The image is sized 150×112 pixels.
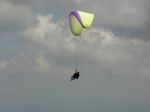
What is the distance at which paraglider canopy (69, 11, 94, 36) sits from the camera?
201 feet

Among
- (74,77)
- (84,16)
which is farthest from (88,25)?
(74,77)

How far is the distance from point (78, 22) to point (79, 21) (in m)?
0.78

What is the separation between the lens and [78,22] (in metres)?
63.3

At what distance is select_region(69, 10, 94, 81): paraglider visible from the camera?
201 feet

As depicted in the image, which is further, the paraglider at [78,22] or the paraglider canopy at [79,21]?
the paraglider canopy at [79,21]

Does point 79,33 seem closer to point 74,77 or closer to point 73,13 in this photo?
point 73,13

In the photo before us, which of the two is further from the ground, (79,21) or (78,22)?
(78,22)

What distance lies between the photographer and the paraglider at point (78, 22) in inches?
2406

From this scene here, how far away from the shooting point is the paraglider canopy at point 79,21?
2414 inches

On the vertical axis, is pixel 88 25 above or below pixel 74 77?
above

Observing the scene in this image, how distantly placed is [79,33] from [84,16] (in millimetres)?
3667

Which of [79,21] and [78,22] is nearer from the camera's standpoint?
[79,21]

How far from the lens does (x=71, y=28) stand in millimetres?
64625

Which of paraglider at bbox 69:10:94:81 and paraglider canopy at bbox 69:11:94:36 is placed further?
paraglider canopy at bbox 69:11:94:36
